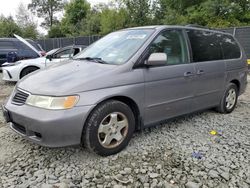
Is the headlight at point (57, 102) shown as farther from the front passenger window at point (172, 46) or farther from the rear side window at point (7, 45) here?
the rear side window at point (7, 45)

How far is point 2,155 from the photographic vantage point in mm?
3123

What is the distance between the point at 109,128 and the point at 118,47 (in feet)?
3.98

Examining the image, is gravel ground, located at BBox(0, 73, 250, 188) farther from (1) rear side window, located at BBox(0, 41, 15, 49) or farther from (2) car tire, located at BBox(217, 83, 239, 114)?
(1) rear side window, located at BBox(0, 41, 15, 49)

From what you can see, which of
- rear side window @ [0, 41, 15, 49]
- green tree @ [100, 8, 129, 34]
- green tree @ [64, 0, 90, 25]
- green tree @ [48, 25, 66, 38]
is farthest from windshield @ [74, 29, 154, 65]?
green tree @ [48, 25, 66, 38]

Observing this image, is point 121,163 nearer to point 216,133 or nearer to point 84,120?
point 84,120

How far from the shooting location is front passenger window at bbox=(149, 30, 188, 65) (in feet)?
11.6

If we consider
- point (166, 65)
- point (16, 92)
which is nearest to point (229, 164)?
point (166, 65)

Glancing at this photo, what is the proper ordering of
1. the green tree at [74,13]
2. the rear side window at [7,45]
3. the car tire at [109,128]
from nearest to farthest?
the car tire at [109,128] < the rear side window at [7,45] < the green tree at [74,13]

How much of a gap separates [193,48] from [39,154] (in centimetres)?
274

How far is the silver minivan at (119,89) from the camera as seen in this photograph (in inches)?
107

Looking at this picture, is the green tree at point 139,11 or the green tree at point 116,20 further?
the green tree at point 116,20

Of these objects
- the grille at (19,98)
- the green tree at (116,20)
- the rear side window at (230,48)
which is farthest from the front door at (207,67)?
the green tree at (116,20)

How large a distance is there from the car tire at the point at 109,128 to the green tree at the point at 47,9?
4825 cm

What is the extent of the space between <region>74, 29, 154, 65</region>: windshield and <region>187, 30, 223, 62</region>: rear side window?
33.5 inches
